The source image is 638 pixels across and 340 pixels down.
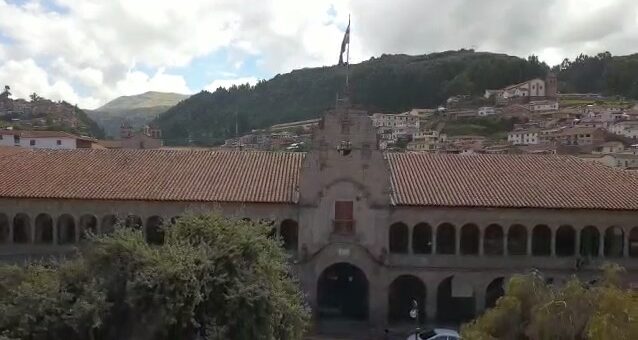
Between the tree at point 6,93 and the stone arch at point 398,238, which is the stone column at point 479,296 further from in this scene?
the tree at point 6,93

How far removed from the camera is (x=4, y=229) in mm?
38438

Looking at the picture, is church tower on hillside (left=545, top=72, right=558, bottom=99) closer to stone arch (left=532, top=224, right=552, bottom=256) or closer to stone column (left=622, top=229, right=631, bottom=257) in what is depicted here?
stone column (left=622, top=229, right=631, bottom=257)

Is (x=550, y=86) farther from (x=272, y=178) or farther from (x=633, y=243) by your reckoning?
(x=272, y=178)

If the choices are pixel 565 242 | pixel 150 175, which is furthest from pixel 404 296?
pixel 150 175

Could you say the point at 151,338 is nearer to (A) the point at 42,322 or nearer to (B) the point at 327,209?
(A) the point at 42,322

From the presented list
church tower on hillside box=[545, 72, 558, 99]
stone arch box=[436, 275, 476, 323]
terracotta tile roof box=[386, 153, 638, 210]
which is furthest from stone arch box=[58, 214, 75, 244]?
church tower on hillside box=[545, 72, 558, 99]

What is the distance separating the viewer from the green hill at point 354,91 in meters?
151

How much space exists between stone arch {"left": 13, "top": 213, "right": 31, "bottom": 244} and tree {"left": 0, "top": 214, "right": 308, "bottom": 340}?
12610 millimetres

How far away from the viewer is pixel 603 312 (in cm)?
1498

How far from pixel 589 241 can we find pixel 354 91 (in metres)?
110

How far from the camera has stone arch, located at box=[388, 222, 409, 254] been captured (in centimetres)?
3828

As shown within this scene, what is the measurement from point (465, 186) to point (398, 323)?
8068mm

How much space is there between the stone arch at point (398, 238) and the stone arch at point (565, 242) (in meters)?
7.76

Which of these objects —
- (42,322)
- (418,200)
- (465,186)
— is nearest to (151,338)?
(42,322)
